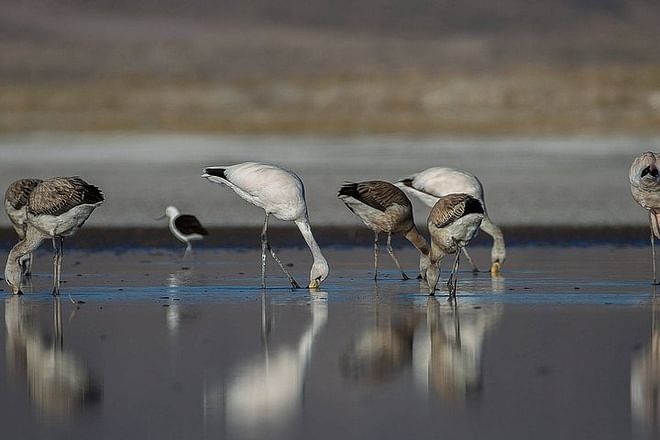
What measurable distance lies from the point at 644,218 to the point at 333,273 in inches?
295

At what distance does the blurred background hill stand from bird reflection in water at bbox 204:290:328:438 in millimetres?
33352

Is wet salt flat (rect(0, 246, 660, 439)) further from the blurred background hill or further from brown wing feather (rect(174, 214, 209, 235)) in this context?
the blurred background hill

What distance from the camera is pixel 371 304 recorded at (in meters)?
12.5

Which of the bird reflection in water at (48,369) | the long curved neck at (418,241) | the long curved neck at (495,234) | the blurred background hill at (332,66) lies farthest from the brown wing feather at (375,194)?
the blurred background hill at (332,66)

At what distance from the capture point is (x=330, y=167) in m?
31.6

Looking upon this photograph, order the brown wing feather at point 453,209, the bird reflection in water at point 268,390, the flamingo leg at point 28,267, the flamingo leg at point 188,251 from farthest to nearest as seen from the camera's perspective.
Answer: the flamingo leg at point 188,251 < the flamingo leg at point 28,267 < the brown wing feather at point 453,209 < the bird reflection in water at point 268,390

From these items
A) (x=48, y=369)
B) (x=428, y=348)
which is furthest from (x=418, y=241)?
(x=48, y=369)

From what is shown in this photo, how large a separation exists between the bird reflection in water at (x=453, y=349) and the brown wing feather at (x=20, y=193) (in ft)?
15.5

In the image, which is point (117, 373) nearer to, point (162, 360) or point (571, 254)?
point (162, 360)

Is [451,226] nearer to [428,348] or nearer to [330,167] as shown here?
[428,348]

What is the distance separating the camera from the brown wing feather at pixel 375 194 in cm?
1486

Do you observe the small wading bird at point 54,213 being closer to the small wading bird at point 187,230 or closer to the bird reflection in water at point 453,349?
the bird reflection in water at point 453,349

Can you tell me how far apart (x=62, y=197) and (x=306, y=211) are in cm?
249

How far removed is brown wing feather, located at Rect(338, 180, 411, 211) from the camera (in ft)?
48.7
